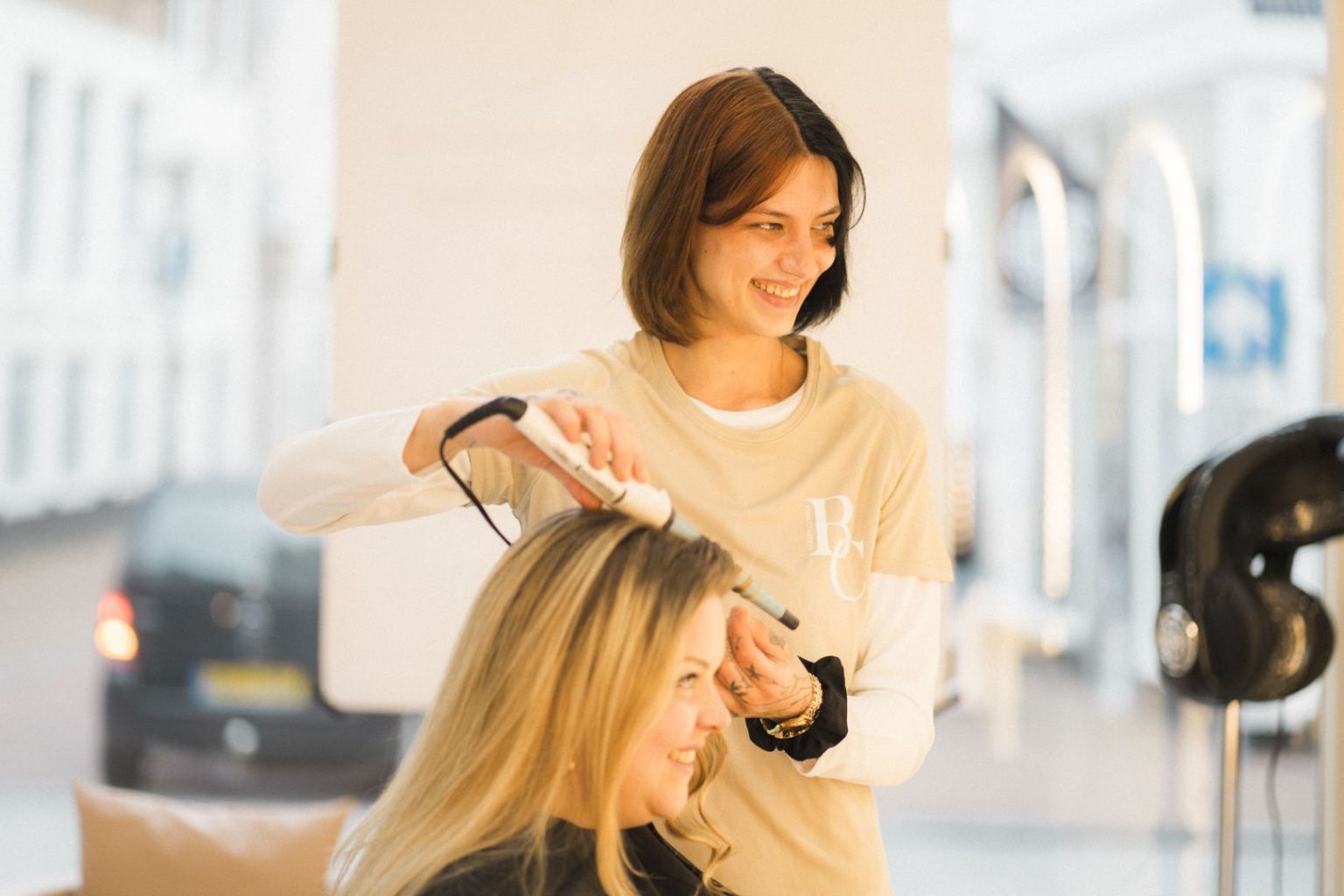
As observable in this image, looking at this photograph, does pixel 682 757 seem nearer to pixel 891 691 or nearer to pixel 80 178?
pixel 891 691

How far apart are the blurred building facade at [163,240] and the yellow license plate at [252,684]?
0.55m

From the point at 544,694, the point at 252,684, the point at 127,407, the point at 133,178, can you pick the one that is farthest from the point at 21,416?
the point at 544,694

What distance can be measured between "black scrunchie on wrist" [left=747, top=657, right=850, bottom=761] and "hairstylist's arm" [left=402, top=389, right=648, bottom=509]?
0.31m

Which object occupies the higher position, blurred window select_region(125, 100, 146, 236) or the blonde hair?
blurred window select_region(125, 100, 146, 236)

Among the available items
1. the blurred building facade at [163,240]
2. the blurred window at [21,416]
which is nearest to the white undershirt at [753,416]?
the blurred building facade at [163,240]

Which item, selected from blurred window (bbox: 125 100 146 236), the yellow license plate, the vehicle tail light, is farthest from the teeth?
blurred window (bbox: 125 100 146 236)

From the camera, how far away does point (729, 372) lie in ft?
4.75

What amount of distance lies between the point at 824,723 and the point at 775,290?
18.2 inches

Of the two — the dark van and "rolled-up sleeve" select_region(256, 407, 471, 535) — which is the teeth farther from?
the dark van

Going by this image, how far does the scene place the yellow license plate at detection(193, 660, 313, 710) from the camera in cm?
321

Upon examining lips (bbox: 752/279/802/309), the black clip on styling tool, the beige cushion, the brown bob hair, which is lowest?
the beige cushion

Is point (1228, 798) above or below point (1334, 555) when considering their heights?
below

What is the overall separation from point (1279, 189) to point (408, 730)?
2606 mm

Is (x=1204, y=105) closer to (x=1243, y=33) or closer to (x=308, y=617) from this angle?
(x=1243, y=33)
